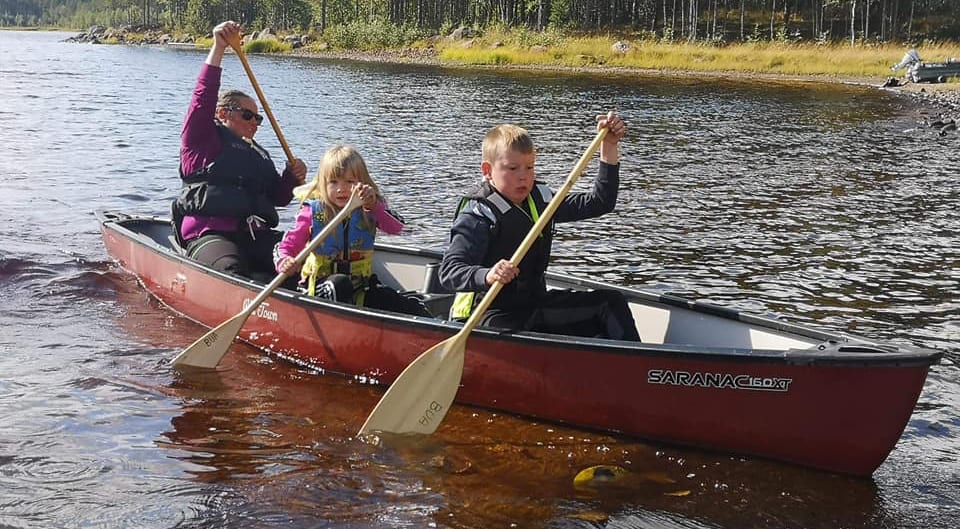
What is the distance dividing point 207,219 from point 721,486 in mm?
4592

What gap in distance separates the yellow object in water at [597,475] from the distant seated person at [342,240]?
2.15 metres

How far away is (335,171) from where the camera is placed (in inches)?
271

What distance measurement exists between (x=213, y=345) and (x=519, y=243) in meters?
2.41

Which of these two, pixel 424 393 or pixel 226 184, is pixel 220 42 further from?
pixel 424 393

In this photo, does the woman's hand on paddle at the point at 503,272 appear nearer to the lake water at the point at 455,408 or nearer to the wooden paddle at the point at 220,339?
the lake water at the point at 455,408

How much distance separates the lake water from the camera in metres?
5.17

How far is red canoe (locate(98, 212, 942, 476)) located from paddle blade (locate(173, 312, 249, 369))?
32 centimetres

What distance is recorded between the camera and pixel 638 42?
187ft

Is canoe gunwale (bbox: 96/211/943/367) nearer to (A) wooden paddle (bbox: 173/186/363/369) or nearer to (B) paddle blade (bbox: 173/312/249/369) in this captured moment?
(A) wooden paddle (bbox: 173/186/363/369)

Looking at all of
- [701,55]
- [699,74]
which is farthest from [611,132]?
[701,55]

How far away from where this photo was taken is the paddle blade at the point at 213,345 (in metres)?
6.99

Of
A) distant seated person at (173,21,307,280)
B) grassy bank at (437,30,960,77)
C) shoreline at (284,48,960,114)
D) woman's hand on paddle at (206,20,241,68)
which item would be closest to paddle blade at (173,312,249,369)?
distant seated person at (173,21,307,280)

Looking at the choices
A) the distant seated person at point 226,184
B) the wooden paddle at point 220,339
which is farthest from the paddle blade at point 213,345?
the distant seated person at point 226,184

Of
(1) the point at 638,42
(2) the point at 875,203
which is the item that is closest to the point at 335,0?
(1) the point at 638,42
